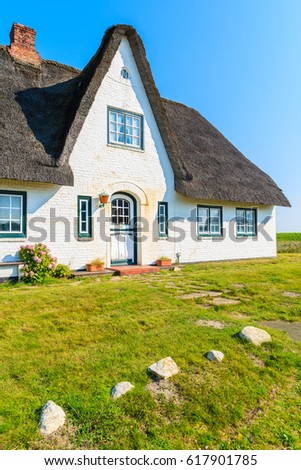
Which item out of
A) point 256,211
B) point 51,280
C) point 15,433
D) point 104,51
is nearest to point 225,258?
point 256,211

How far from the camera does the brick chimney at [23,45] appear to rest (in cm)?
1173

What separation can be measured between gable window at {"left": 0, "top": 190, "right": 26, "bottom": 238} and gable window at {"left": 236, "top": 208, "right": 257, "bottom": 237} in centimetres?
995

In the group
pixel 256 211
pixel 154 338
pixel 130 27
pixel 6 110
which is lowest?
pixel 154 338

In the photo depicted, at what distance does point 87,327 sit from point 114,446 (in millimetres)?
2445

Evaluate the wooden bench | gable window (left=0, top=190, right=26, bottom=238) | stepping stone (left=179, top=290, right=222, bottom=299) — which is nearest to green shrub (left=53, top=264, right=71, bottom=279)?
the wooden bench

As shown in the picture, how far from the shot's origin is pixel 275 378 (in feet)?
10.9

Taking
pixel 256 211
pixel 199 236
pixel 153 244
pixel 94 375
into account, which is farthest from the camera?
pixel 256 211

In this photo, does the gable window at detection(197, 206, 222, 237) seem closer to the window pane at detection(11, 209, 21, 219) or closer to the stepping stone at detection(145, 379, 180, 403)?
the window pane at detection(11, 209, 21, 219)

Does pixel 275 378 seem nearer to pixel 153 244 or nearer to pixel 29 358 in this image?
pixel 29 358

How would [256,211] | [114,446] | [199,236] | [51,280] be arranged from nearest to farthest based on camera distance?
[114,446], [51,280], [199,236], [256,211]

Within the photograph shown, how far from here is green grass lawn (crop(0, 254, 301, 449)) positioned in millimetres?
2525

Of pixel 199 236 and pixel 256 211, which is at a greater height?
pixel 256 211

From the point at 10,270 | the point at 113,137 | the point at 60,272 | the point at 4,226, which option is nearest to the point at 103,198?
the point at 113,137

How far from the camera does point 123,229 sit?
1171 cm
